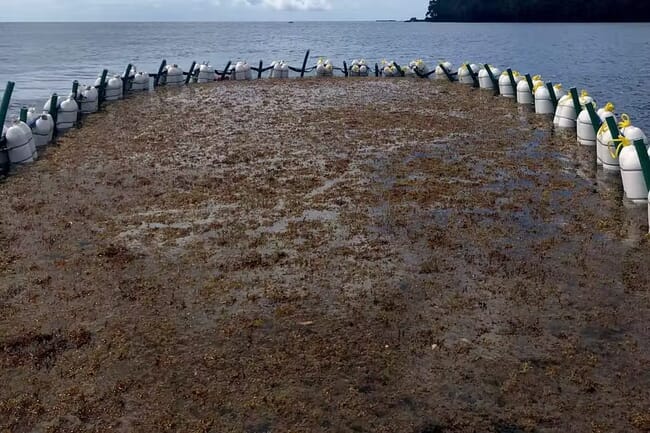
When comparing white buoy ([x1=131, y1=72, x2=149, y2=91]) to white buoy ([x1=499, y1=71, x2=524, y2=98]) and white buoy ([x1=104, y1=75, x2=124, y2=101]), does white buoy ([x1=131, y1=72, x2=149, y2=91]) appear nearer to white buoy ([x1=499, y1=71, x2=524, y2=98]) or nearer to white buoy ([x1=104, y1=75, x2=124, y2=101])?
white buoy ([x1=104, y1=75, x2=124, y2=101])

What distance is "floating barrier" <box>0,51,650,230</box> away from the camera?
1303 centimetres

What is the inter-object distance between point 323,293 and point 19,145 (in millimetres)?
11473

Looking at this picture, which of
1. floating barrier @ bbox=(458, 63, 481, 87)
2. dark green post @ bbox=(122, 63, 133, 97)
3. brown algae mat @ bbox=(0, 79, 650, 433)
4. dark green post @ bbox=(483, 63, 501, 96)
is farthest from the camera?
floating barrier @ bbox=(458, 63, 481, 87)

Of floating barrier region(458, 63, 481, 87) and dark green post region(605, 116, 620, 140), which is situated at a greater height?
floating barrier region(458, 63, 481, 87)

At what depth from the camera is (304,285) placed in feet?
30.0

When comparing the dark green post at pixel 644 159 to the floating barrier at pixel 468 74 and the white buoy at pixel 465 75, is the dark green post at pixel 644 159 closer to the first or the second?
the floating barrier at pixel 468 74

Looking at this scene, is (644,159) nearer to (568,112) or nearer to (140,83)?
(568,112)

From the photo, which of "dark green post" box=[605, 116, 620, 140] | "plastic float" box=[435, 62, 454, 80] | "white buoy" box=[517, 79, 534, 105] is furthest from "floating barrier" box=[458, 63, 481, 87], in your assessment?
"dark green post" box=[605, 116, 620, 140]

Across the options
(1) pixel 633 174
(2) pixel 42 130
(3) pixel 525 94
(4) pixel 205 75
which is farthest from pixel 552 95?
(4) pixel 205 75

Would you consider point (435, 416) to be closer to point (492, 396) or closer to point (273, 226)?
point (492, 396)

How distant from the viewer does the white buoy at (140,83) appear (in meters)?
31.6

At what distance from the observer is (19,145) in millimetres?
16156

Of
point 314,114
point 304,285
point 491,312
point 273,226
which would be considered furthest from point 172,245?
point 314,114

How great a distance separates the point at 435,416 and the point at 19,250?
7994 mm
